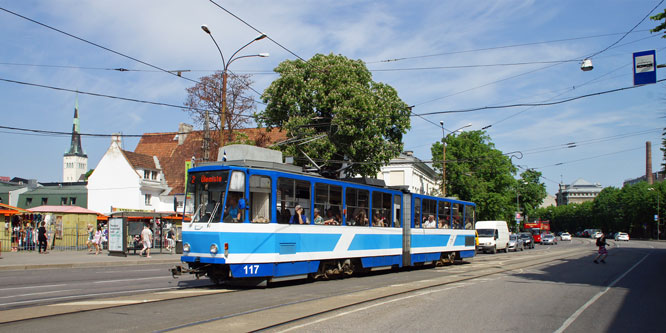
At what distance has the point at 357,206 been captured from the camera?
16.4 m

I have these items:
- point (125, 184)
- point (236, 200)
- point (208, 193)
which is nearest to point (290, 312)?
point (236, 200)

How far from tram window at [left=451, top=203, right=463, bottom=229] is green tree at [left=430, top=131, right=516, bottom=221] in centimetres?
2807

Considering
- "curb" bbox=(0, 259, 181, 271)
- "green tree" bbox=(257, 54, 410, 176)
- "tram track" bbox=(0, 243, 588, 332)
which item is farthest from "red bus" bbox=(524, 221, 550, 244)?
"tram track" bbox=(0, 243, 588, 332)

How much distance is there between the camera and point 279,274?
43.0 ft

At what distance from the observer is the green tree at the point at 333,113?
1209 inches

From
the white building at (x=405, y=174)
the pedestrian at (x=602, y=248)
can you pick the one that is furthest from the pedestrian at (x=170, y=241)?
the white building at (x=405, y=174)

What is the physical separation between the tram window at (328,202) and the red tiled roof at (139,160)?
4370 cm

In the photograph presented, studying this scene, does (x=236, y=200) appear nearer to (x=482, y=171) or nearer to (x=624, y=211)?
(x=482, y=171)

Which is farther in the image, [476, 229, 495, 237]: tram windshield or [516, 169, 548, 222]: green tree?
[516, 169, 548, 222]: green tree

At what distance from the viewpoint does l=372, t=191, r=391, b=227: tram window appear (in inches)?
685

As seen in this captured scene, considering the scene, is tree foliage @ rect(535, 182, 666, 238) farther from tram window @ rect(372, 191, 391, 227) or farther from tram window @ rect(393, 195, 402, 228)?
tram window @ rect(372, 191, 391, 227)

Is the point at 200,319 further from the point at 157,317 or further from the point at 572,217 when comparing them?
the point at 572,217

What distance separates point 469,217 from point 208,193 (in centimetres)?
1593

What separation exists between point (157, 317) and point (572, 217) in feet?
493
